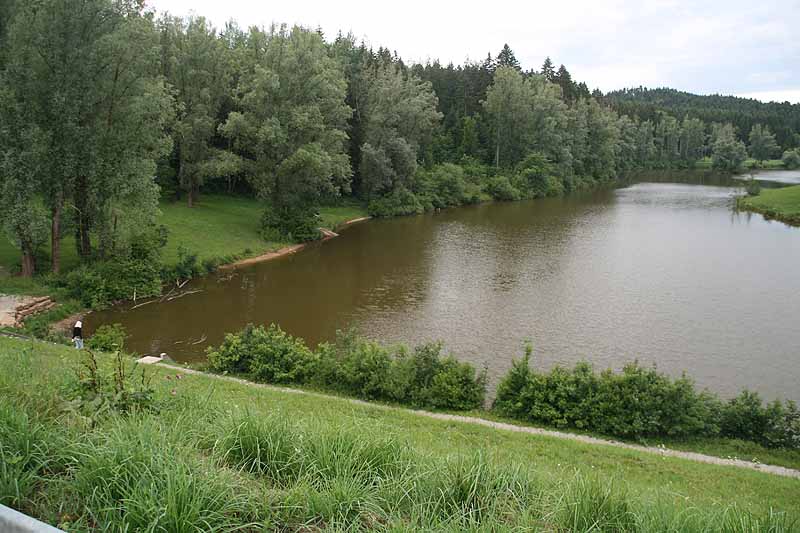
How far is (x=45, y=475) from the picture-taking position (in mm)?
4852

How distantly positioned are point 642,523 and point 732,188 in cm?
8549

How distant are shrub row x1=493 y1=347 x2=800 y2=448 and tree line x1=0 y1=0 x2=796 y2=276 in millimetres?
19325

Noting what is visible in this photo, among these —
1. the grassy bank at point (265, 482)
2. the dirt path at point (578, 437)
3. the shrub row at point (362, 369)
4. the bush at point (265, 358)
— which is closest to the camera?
the grassy bank at point (265, 482)

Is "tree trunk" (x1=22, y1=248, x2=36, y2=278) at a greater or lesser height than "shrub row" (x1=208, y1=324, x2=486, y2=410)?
greater

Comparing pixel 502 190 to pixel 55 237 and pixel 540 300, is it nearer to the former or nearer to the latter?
pixel 540 300

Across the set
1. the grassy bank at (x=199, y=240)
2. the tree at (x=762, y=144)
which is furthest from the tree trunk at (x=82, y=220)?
the tree at (x=762, y=144)

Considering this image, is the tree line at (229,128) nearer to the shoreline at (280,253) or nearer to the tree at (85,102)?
the tree at (85,102)

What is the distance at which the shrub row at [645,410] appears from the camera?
12805mm

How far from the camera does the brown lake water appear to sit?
19.5 meters

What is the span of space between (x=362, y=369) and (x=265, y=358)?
9.17ft

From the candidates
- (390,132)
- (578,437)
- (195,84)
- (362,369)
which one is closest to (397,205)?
(390,132)

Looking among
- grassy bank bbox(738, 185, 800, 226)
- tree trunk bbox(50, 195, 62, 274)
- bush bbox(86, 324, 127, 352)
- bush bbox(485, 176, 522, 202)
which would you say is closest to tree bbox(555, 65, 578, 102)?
bush bbox(485, 176, 522, 202)

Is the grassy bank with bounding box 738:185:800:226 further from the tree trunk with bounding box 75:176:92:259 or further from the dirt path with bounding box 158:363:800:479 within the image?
the tree trunk with bounding box 75:176:92:259

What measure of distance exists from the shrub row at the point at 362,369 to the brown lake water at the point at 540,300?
331cm
